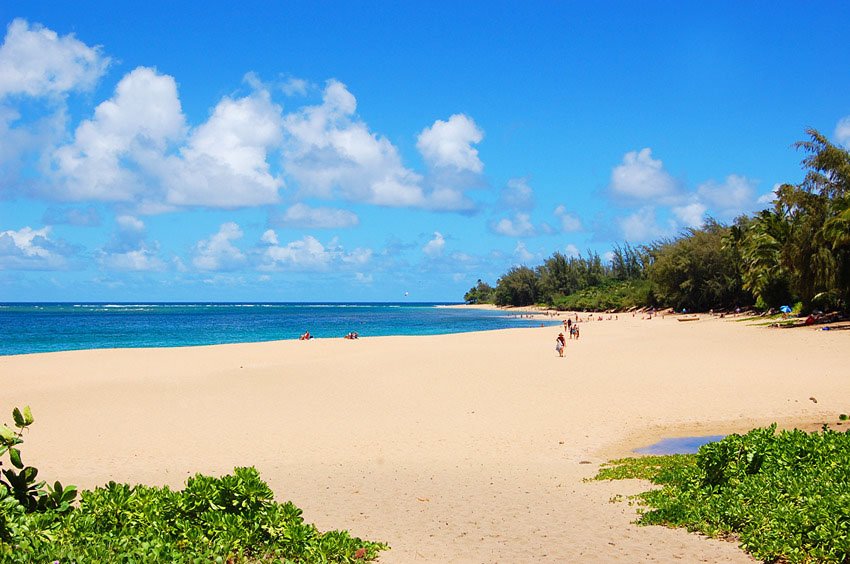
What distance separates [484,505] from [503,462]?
3.41 metres

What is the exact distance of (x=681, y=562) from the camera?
20.9 feet

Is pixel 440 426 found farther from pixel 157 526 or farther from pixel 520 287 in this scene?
pixel 520 287

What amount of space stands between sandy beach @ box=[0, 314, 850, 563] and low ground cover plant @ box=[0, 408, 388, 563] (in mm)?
1043

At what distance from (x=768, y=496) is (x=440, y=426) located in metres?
9.62

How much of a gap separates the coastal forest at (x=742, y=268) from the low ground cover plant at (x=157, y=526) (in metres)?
34.8

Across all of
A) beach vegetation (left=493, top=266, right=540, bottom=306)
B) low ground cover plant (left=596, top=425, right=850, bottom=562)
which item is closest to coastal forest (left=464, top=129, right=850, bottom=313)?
beach vegetation (left=493, top=266, right=540, bottom=306)

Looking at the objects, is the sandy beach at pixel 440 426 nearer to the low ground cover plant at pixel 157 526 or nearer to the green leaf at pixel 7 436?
the low ground cover plant at pixel 157 526

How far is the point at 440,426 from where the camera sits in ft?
53.6

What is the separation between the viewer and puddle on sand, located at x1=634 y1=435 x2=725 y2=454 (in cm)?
1322

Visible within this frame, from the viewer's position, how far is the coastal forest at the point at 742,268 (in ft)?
138

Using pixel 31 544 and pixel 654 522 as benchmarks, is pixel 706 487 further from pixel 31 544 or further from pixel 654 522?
pixel 31 544

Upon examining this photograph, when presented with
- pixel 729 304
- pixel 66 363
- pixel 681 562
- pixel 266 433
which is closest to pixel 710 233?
pixel 729 304

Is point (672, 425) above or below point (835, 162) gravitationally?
below

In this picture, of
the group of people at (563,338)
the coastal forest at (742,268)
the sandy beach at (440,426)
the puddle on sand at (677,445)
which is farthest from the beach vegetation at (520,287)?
the puddle on sand at (677,445)
